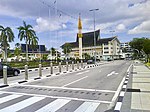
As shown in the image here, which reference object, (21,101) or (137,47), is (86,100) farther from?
(137,47)

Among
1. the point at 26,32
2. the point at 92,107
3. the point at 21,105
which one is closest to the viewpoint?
the point at 92,107

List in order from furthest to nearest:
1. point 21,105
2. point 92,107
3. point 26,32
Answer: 1. point 26,32
2. point 21,105
3. point 92,107

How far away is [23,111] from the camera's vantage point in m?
6.32

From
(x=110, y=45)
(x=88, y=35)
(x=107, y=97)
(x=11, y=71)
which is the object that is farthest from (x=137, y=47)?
(x=107, y=97)

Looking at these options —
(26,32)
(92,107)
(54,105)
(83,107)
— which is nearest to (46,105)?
(54,105)

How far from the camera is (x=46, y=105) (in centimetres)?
714

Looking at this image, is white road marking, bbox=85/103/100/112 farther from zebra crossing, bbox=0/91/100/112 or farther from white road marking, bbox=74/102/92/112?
white road marking, bbox=74/102/92/112

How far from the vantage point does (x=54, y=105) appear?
23.4 feet

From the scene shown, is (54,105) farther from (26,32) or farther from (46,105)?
(26,32)

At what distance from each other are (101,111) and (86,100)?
1.65 m

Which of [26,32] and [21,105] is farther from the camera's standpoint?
[26,32]

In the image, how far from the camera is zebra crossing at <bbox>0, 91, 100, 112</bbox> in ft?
21.6

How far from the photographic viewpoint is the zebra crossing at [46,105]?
21.6 ft

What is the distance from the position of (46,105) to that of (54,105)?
297mm
